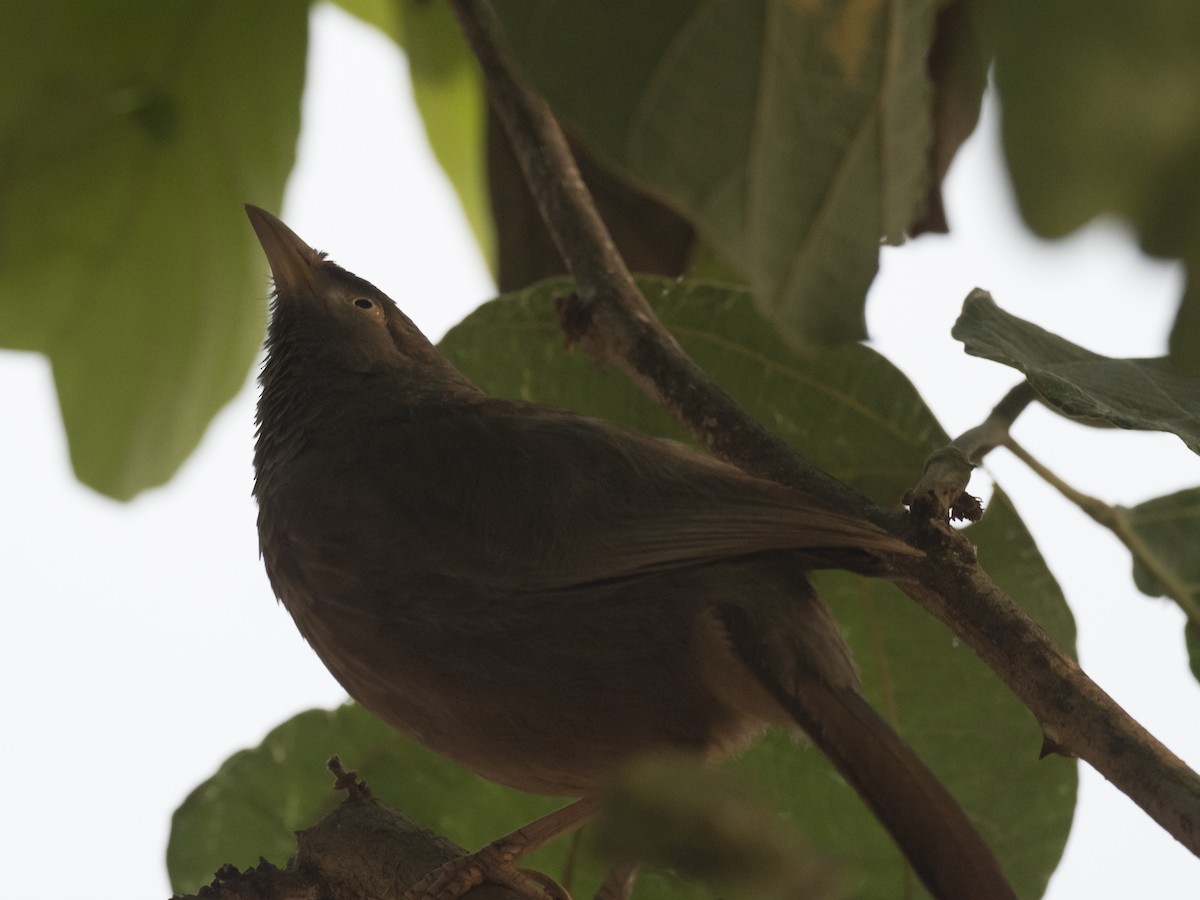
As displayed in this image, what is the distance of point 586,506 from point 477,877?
20.4 inches

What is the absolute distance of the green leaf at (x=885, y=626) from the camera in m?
2.22


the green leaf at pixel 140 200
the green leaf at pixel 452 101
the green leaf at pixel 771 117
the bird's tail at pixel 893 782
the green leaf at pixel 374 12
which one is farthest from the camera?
the green leaf at pixel 374 12

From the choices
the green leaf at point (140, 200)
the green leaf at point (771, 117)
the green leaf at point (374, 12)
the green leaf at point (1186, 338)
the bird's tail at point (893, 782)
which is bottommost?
the bird's tail at point (893, 782)

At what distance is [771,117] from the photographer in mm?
1714

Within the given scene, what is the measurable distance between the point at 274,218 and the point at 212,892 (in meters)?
1.30

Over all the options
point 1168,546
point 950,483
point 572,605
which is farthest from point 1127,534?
point 572,605

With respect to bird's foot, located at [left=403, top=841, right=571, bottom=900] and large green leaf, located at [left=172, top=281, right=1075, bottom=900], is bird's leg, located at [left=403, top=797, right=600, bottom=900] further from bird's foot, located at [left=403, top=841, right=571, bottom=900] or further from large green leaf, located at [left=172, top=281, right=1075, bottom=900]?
large green leaf, located at [left=172, top=281, right=1075, bottom=900]

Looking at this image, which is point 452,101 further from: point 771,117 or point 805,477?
point 805,477

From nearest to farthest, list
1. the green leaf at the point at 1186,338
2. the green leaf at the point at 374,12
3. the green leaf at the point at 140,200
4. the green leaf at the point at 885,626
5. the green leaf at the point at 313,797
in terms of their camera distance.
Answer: the green leaf at the point at 1186,338 < the green leaf at the point at 885,626 < the green leaf at the point at 313,797 < the green leaf at the point at 140,200 < the green leaf at the point at 374,12

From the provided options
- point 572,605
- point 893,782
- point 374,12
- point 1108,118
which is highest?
point 374,12

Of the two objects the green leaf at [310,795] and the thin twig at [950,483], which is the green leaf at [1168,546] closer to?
the thin twig at [950,483]

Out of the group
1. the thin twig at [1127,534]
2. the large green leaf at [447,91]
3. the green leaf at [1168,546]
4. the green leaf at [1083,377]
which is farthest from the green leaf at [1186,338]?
the large green leaf at [447,91]

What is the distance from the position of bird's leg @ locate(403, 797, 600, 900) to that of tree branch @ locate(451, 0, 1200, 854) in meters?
0.55

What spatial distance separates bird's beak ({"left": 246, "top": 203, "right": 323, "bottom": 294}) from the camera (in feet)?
8.05
